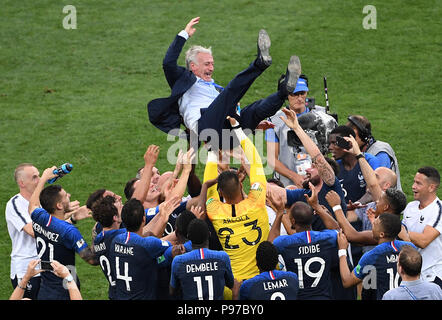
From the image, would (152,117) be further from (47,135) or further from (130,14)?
(130,14)

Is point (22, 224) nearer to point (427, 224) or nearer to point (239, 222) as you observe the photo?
point (239, 222)

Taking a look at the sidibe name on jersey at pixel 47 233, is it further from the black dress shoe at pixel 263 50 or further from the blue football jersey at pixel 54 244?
the black dress shoe at pixel 263 50

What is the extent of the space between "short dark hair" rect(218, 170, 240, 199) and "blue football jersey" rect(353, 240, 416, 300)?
1.27m

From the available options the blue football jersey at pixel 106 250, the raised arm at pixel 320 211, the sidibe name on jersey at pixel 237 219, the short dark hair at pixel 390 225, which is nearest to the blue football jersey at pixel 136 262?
the blue football jersey at pixel 106 250

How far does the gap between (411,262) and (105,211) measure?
2.70 metres

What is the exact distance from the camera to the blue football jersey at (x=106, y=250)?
6793mm

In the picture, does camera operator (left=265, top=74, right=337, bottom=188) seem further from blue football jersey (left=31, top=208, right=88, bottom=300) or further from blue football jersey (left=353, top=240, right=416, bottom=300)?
blue football jersey (left=31, top=208, right=88, bottom=300)

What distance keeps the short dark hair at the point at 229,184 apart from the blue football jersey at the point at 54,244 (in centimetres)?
136

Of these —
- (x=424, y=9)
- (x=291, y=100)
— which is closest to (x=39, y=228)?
(x=291, y=100)

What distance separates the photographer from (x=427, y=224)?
712 centimetres

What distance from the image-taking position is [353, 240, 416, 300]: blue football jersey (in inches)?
248

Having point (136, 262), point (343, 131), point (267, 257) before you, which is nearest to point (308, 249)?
point (267, 257)

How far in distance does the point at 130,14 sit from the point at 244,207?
10298 mm

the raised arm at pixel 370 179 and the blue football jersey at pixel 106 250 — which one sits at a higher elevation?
the raised arm at pixel 370 179
